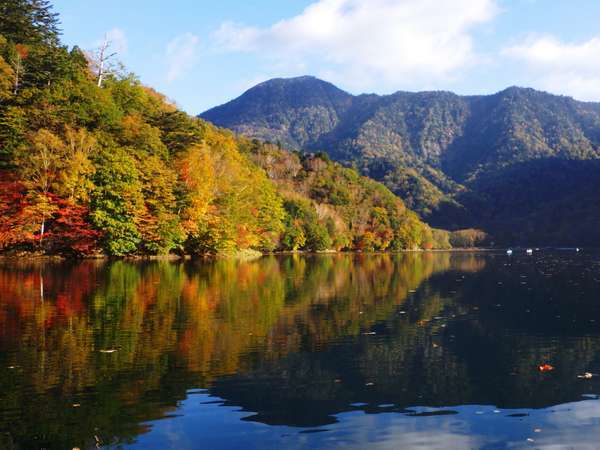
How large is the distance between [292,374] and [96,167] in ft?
149

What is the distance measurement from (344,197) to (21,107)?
8328 centimetres

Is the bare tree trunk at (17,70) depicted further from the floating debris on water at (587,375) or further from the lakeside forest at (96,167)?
the floating debris on water at (587,375)

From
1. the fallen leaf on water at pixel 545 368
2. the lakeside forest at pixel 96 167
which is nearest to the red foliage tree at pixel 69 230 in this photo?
the lakeside forest at pixel 96 167

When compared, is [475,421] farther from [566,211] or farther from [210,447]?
[566,211]

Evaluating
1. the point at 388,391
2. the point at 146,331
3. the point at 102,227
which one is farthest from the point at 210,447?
the point at 102,227

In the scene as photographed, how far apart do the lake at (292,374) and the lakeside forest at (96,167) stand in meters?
27.8

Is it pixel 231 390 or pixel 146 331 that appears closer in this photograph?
pixel 231 390

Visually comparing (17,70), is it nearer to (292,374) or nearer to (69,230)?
(69,230)

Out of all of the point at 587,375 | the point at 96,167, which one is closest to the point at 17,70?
the point at 96,167

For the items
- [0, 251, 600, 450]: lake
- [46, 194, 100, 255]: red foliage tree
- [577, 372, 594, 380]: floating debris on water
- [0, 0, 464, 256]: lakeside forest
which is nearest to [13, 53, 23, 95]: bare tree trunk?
[0, 0, 464, 256]: lakeside forest

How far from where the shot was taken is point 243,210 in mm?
74312

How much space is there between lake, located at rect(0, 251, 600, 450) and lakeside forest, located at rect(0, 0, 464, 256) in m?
27.8

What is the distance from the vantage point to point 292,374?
1202 centimetres

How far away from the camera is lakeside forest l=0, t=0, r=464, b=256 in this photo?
48938 millimetres
